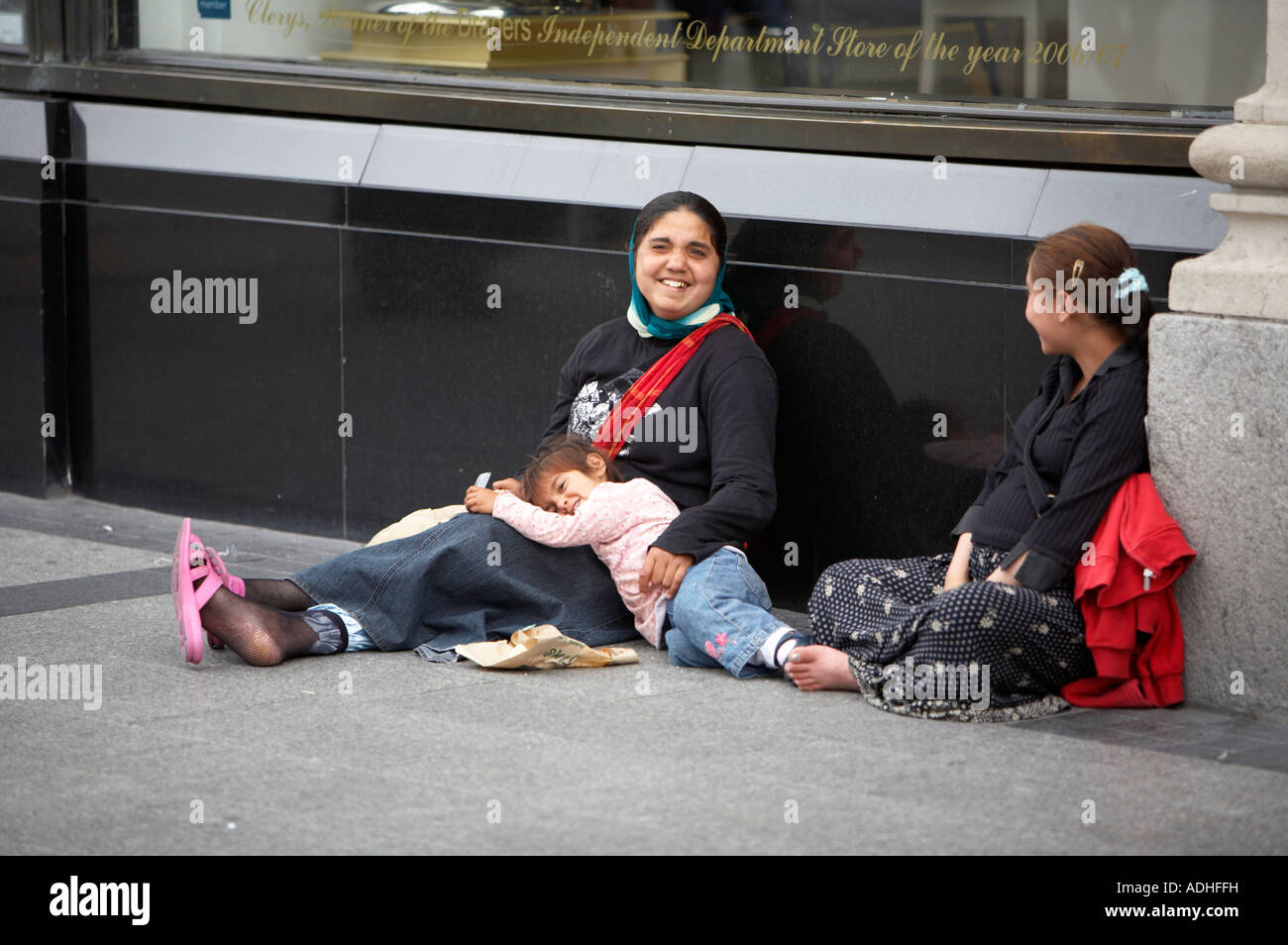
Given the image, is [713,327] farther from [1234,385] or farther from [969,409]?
[1234,385]

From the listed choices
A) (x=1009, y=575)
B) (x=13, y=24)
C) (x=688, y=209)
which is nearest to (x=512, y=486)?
(x=688, y=209)

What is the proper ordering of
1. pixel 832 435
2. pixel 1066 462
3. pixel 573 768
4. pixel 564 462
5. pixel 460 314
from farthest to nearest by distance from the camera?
1. pixel 460 314
2. pixel 832 435
3. pixel 564 462
4. pixel 1066 462
5. pixel 573 768

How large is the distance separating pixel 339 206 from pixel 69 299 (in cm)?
158

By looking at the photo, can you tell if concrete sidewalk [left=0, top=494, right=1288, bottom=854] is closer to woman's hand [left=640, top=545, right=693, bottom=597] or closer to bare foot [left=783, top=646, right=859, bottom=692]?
bare foot [left=783, top=646, right=859, bottom=692]

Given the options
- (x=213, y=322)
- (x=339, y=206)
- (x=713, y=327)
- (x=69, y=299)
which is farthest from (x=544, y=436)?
(x=69, y=299)

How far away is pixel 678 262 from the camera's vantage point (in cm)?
538

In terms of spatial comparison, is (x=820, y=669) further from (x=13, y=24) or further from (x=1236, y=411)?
(x=13, y=24)

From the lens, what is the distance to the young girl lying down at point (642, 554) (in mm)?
4949

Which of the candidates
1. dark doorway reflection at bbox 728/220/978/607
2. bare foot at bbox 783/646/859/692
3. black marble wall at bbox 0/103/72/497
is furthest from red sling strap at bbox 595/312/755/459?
black marble wall at bbox 0/103/72/497

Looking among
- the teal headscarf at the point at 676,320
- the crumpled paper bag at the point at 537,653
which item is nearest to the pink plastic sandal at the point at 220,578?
the crumpled paper bag at the point at 537,653

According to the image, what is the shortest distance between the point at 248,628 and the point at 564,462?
1.04 meters

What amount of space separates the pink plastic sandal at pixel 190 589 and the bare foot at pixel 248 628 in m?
0.04

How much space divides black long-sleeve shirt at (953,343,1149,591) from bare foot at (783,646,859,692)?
51cm

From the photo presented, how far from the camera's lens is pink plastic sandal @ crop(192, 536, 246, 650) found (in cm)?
501
